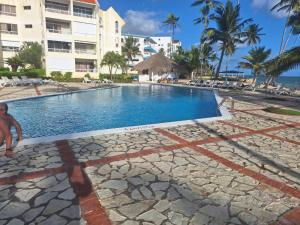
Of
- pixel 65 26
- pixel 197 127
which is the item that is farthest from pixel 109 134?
pixel 65 26

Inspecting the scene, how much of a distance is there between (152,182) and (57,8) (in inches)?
1640

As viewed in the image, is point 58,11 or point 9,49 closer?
point 58,11

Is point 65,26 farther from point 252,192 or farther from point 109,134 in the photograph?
Result: point 252,192

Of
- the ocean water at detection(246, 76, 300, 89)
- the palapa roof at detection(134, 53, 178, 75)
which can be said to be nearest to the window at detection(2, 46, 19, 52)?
the palapa roof at detection(134, 53, 178, 75)

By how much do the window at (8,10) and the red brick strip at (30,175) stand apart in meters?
43.9

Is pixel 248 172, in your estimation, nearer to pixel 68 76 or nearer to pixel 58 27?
pixel 68 76

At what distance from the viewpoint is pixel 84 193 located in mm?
3744

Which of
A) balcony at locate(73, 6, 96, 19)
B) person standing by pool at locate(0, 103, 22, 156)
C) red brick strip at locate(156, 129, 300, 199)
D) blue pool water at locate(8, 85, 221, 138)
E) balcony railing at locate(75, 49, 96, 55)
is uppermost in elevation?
balcony at locate(73, 6, 96, 19)

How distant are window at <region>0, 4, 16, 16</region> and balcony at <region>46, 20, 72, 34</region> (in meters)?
7.08

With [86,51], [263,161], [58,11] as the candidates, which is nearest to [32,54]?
[58,11]

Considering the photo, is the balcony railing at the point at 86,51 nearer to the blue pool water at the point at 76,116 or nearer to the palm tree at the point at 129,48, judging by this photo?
the palm tree at the point at 129,48

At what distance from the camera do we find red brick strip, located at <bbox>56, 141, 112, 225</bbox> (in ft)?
10.3

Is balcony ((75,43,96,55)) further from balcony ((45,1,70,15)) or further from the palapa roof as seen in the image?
the palapa roof

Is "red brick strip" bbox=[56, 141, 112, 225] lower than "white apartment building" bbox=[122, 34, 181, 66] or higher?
lower
